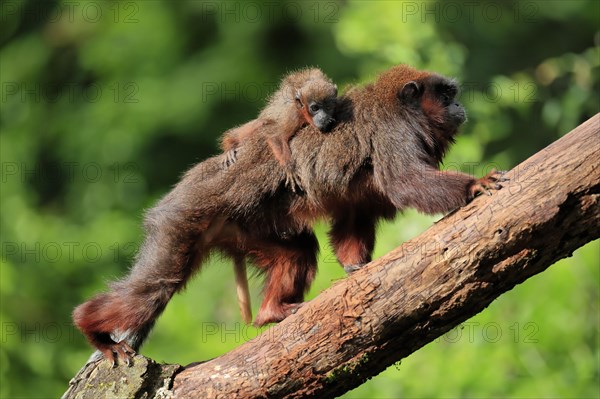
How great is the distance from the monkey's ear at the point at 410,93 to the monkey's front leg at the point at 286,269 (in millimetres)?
1368

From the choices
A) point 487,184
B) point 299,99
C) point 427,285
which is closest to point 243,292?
point 299,99

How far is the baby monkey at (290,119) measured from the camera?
718 cm

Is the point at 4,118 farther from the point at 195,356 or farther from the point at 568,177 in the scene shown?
the point at 568,177

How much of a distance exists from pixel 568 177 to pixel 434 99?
206 cm

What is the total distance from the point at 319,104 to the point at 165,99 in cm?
1156

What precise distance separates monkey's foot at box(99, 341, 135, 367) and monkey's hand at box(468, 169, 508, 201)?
2.62m

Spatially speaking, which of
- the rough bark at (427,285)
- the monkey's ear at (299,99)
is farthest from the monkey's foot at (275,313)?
the monkey's ear at (299,99)

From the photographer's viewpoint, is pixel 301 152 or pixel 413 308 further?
pixel 301 152

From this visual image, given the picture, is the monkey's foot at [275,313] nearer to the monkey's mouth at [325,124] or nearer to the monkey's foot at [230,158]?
the monkey's foot at [230,158]

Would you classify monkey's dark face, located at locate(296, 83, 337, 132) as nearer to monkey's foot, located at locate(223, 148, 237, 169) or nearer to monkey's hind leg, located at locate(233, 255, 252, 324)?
monkey's foot, located at locate(223, 148, 237, 169)

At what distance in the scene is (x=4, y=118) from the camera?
1833 cm

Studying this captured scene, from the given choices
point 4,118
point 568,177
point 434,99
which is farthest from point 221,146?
point 4,118

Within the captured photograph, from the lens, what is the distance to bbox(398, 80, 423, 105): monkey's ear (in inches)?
285

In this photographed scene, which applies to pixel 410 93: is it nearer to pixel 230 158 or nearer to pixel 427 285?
pixel 230 158
